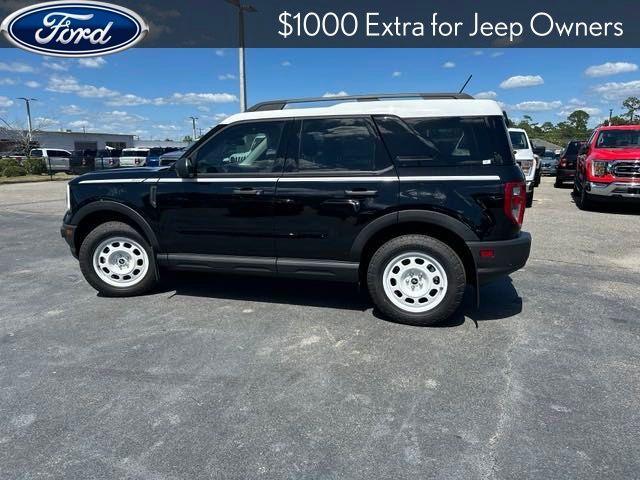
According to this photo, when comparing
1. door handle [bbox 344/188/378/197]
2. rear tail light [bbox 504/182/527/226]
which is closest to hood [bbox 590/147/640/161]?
rear tail light [bbox 504/182/527/226]

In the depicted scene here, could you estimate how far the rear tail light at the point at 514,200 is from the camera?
387 cm

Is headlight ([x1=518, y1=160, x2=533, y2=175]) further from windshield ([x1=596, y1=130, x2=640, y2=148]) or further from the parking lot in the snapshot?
the parking lot

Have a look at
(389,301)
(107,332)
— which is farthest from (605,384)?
(107,332)

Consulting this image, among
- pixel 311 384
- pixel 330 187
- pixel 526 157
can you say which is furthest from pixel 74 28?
pixel 311 384

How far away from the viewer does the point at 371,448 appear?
2.50 m

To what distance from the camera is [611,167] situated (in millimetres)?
10359

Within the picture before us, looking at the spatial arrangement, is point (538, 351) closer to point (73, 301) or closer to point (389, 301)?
point (389, 301)

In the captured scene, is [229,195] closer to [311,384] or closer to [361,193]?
[361,193]

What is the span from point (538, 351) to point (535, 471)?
150cm

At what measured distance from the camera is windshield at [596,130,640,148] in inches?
435

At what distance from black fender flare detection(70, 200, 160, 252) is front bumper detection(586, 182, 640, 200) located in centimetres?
981

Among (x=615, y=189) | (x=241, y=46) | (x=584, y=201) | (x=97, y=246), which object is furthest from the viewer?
(x=241, y=46)

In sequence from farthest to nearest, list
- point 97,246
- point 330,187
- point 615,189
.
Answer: point 615,189 < point 97,246 < point 330,187

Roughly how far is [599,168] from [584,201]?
3.11 ft
